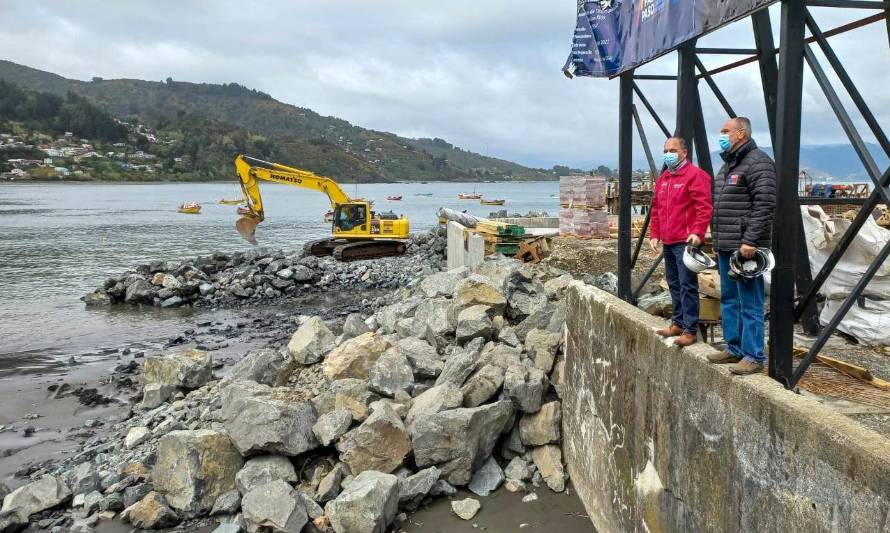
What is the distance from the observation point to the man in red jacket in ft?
15.4

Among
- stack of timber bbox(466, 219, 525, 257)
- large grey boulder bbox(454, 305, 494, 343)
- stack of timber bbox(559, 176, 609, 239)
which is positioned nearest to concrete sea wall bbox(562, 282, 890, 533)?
large grey boulder bbox(454, 305, 494, 343)

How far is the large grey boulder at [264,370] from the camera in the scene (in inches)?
373

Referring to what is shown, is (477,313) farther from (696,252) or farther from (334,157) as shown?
(334,157)

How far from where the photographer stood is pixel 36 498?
7.14m

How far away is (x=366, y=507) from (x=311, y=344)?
4.91 meters

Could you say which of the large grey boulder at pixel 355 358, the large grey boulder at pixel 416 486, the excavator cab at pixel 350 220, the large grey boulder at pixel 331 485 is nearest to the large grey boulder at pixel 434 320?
the large grey boulder at pixel 355 358

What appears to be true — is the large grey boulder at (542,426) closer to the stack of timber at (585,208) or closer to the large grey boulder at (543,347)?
the large grey boulder at (543,347)

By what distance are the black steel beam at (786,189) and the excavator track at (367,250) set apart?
74.8ft

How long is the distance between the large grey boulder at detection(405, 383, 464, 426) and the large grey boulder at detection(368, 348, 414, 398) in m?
0.59

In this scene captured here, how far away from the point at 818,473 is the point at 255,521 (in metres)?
4.81

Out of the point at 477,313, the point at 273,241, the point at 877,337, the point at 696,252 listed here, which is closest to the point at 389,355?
the point at 477,313

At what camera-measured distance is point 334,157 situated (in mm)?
156500

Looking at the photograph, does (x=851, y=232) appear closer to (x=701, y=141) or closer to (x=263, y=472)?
(x=701, y=141)

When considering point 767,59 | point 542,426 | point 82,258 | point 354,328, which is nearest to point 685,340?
point 542,426
